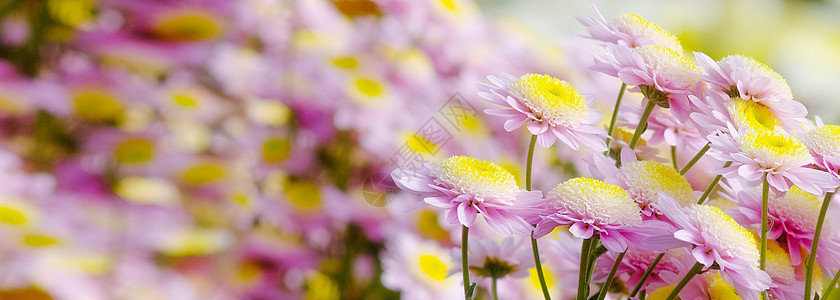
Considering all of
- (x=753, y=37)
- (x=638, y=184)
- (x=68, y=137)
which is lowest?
(x=753, y=37)

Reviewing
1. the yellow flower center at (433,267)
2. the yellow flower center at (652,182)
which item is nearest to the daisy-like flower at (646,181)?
the yellow flower center at (652,182)

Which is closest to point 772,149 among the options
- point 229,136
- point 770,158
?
point 770,158

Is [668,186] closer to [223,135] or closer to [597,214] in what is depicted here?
[597,214]

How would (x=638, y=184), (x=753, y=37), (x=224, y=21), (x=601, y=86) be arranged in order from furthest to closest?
(x=753, y=37)
(x=224, y=21)
(x=601, y=86)
(x=638, y=184)

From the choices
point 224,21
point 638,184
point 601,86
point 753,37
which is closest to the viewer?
point 638,184

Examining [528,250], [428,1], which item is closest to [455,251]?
[528,250]

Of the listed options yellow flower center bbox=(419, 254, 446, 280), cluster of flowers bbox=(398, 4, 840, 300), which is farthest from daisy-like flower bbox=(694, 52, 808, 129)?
yellow flower center bbox=(419, 254, 446, 280)

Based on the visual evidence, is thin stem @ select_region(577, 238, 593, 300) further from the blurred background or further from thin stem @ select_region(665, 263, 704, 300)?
the blurred background

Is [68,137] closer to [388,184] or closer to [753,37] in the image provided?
[388,184]
